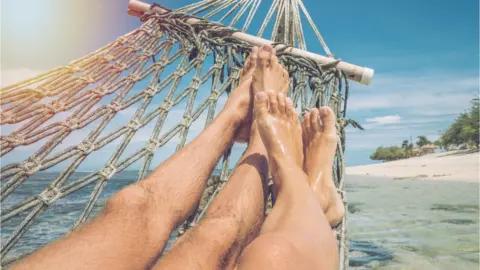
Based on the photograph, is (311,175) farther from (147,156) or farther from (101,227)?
(101,227)

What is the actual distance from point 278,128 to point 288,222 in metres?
0.52

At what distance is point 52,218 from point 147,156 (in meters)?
5.11

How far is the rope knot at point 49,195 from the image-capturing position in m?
1.08

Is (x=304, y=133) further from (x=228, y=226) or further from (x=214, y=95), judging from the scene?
(x=228, y=226)

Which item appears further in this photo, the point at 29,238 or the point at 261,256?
the point at 29,238

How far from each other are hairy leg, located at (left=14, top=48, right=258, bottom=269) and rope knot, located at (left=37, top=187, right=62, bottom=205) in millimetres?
318

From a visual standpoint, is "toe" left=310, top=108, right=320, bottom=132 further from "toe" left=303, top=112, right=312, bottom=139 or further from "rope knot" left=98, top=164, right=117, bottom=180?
"rope knot" left=98, top=164, right=117, bottom=180

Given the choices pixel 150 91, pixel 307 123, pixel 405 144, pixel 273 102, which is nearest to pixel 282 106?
pixel 273 102

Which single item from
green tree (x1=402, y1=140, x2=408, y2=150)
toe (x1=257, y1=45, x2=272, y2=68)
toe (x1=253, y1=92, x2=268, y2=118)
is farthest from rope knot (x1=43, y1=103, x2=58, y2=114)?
green tree (x1=402, y1=140, x2=408, y2=150)

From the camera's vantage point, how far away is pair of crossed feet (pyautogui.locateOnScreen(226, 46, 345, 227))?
1164mm

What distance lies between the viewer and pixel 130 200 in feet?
2.95

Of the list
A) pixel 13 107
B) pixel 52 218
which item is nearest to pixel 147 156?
pixel 13 107

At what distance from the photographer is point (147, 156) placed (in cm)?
132

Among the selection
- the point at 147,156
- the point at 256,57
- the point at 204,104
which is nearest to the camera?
the point at 147,156
